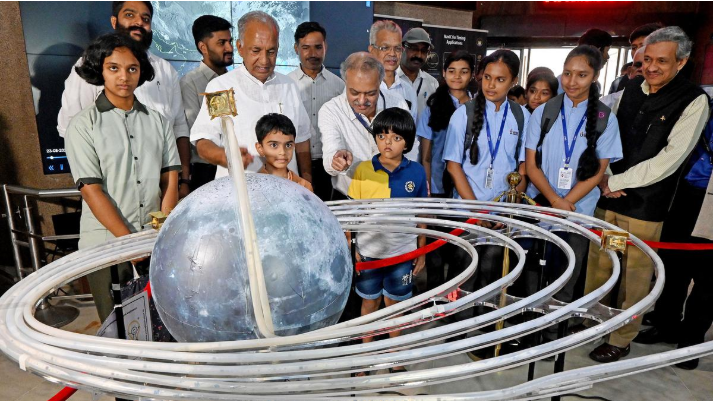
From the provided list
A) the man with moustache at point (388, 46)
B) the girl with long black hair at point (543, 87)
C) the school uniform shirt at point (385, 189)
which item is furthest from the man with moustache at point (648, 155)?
the man with moustache at point (388, 46)

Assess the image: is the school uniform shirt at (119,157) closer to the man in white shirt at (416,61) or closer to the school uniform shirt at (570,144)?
the man in white shirt at (416,61)

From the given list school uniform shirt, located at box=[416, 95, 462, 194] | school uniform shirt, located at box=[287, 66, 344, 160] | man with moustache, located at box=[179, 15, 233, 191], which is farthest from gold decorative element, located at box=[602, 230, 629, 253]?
man with moustache, located at box=[179, 15, 233, 191]

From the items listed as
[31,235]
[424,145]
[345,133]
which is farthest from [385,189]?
[31,235]

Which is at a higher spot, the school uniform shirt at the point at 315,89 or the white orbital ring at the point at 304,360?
the school uniform shirt at the point at 315,89

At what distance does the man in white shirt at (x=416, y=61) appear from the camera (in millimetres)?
5145

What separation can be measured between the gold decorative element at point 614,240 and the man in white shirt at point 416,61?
324 centimetres

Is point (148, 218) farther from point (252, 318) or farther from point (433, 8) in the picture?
point (433, 8)

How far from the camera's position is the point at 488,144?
3.85 meters

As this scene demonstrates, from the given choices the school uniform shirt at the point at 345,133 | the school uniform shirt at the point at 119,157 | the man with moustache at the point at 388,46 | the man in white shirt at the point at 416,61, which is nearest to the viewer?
the school uniform shirt at the point at 119,157

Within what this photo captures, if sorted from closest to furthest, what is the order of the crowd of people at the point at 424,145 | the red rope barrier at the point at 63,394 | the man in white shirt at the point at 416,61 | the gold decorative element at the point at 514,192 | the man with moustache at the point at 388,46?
the red rope barrier at the point at 63,394 → the crowd of people at the point at 424,145 → the gold decorative element at the point at 514,192 → the man with moustache at the point at 388,46 → the man in white shirt at the point at 416,61

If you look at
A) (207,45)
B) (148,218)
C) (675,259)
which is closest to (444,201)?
(148,218)

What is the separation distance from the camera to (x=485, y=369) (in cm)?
131

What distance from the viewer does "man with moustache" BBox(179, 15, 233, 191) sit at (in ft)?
14.7

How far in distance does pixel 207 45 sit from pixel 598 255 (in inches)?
172
